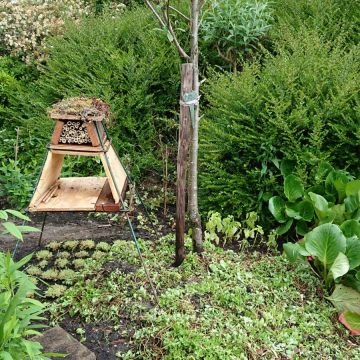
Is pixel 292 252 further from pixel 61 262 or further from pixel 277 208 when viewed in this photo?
pixel 61 262

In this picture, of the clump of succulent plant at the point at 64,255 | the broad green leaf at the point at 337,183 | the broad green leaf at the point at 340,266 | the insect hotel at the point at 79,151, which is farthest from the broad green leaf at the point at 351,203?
the clump of succulent plant at the point at 64,255

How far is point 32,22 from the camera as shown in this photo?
755 cm

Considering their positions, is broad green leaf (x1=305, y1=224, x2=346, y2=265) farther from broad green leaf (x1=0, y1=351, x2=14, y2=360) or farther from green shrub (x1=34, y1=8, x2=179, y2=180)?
green shrub (x1=34, y1=8, x2=179, y2=180)

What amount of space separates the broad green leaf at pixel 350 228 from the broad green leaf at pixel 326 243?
23 centimetres

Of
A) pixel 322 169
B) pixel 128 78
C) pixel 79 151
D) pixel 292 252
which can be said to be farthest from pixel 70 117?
pixel 128 78

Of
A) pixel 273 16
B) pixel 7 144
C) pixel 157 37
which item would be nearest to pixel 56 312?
pixel 7 144

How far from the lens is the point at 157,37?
20.1 ft

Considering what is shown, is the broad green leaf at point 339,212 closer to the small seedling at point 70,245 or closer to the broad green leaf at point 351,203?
the broad green leaf at point 351,203

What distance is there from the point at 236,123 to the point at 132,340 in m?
2.11

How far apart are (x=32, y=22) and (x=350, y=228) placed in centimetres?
589

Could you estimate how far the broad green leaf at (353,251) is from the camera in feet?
11.0

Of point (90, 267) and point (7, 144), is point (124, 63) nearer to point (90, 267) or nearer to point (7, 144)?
point (7, 144)

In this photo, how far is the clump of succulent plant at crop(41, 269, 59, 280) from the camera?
3658 mm

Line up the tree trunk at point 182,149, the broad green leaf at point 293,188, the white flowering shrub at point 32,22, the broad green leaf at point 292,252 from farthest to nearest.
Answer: the white flowering shrub at point 32,22 < the broad green leaf at point 293,188 < the broad green leaf at point 292,252 < the tree trunk at point 182,149
